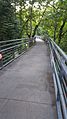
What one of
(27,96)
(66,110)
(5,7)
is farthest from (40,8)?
(66,110)

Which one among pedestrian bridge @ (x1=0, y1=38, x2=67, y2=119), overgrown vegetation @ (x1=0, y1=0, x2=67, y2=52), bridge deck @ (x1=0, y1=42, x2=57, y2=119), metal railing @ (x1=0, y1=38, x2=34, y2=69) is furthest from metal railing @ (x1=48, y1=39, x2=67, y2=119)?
overgrown vegetation @ (x1=0, y1=0, x2=67, y2=52)

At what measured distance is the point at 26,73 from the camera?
598 cm

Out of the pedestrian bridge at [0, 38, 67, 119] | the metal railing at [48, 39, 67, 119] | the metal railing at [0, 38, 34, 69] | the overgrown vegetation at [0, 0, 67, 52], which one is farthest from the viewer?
the overgrown vegetation at [0, 0, 67, 52]

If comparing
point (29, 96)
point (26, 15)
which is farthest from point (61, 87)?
point (26, 15)

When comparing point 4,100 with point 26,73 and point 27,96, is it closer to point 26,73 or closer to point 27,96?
point 27,96

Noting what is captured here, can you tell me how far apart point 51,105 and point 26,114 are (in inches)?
23.0

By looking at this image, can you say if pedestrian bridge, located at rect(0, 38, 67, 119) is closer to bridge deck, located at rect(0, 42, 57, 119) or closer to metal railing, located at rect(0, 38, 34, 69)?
bridge deck, located at rect(0, 42, 57, 119)

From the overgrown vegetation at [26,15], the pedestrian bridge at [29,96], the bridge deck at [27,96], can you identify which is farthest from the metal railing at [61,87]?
the overgrown vegetation at [26,15]

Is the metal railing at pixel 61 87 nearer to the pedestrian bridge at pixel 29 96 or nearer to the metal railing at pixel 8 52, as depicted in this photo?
the pedestrian bridge at pixel 29 96

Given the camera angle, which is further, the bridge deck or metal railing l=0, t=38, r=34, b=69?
metal railing l=0, t=38, r=34, b=69

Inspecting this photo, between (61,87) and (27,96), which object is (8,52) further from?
(61,87)

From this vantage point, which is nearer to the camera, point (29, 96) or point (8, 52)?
point (29, 96)

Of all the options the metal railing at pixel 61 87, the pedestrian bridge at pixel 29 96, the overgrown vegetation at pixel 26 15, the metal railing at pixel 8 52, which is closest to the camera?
the metal railing at pixel 61 87

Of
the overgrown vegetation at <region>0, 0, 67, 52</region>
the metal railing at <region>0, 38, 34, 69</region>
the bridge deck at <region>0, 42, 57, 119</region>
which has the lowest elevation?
the bridge deck at <region>0, 42, 57, 119</region>
